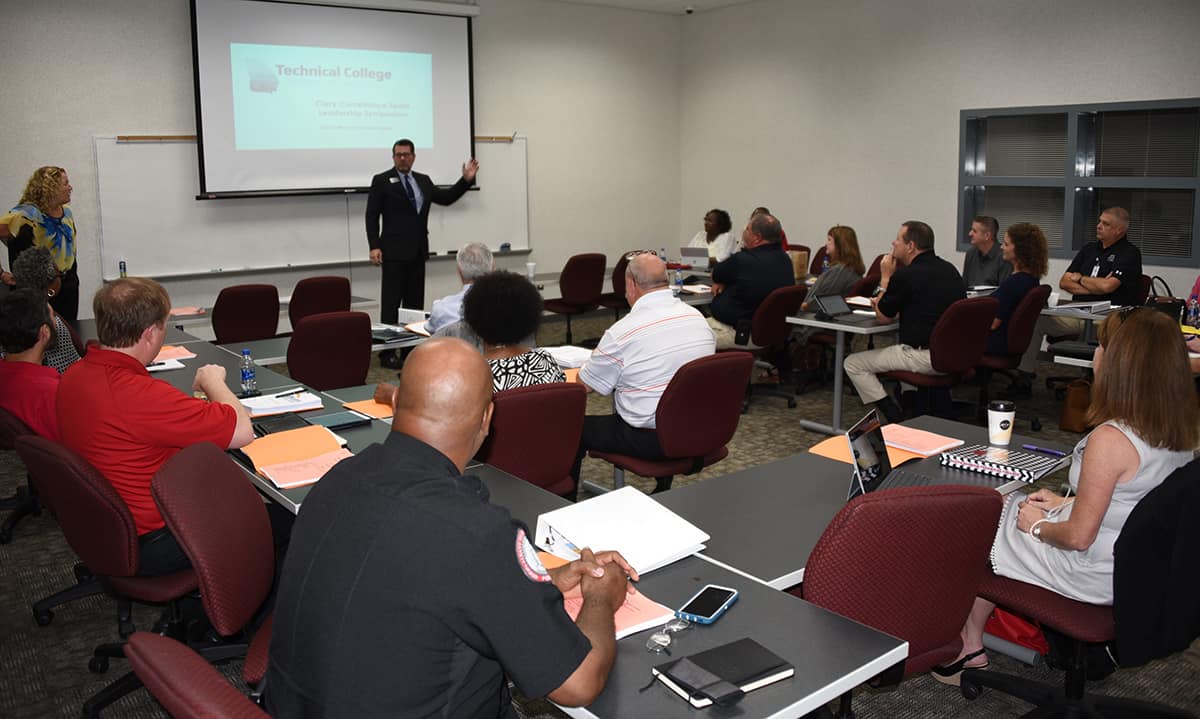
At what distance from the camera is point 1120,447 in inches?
96.0

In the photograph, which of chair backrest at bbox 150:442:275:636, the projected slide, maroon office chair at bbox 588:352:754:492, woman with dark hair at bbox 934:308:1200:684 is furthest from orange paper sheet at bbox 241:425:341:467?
the projected slide

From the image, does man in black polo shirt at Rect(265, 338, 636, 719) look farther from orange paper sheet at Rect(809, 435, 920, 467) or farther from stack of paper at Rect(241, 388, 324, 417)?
stack of paper at Rect(241, 388, 324, 417)

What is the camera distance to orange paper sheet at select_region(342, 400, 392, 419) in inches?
137

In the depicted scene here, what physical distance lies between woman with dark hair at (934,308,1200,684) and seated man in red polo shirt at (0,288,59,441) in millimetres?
3354

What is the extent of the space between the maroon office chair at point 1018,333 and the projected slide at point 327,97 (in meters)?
5.63

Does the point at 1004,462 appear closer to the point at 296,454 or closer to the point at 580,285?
the point at 296,454

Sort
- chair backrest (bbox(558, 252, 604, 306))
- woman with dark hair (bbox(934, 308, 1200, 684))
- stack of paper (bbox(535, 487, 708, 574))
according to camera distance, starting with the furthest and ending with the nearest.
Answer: chair backrest (bbox(558, 252, 604, 306)), woman with dark hair (bbox(934, 308, 1200, 684)), stack of paper (bbox(535, 487, 708, 574))

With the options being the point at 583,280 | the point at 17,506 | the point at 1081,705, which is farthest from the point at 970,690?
the point at 583,280

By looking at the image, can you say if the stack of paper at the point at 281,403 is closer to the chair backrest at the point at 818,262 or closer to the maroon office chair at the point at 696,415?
the maroon office chair at the point at 696,415

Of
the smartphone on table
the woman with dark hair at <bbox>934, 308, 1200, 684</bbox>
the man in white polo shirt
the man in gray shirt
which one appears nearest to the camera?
the smartphone on table

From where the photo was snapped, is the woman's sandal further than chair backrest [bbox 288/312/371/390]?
No

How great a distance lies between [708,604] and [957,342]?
4.14 meters

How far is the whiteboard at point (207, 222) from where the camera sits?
309 inches

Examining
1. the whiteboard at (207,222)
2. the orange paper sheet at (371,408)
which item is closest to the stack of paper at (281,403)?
the orange paper sheet at (371,408)
